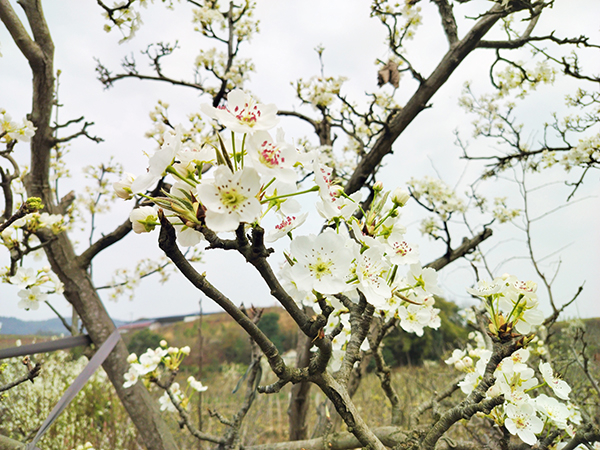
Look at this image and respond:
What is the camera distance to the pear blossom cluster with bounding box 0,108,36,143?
1.68m

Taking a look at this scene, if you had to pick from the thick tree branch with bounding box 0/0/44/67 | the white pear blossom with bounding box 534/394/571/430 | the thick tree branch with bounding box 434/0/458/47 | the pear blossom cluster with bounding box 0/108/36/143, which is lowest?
the white pear blossom with bounding box 534/394/571/430

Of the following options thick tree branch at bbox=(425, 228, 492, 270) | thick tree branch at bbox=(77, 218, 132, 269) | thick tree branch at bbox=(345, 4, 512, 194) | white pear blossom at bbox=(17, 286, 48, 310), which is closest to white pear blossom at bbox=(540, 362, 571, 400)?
thick tree branch at bbox=(425, 228, 492, 270)

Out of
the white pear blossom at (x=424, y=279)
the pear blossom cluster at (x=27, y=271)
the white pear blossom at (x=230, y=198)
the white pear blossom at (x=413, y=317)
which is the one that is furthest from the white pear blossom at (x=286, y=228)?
the pear blossom cluster at (x=27, y=271)

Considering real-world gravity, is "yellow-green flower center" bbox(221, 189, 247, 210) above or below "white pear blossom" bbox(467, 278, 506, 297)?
above

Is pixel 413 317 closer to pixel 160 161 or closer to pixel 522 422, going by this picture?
pixel 522 422

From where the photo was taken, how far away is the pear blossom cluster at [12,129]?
5.52 feet

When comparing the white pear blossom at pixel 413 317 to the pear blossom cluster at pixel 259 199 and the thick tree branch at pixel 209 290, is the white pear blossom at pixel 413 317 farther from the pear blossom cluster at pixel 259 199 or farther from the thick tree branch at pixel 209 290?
the thick tree branch at pixel 209 290

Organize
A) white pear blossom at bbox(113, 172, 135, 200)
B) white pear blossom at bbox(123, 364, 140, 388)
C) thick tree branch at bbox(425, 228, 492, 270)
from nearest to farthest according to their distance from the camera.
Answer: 1. white pear blossom at bbox(113, 172, 135, 200)
2. white pear blossom at bbox(123, 364, 140, 388)
3. thick tree branch at bbox(425, 228, 492, 270)

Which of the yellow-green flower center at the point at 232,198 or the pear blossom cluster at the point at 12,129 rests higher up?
the pear blossom cluster at the point at 12,129

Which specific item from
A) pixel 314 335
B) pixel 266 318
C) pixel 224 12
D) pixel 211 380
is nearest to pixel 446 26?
pixel 224 12

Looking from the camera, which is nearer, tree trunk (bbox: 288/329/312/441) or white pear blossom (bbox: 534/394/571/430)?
white pear blossom (bbox: 534/394/571/430)

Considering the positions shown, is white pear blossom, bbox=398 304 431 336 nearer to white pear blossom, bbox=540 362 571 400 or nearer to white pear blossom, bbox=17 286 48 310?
white pear blossom, bbox=540 362 571 400

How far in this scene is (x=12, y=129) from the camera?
170 centimetres

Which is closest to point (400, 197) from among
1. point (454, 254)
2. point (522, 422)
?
point (522, 422)
